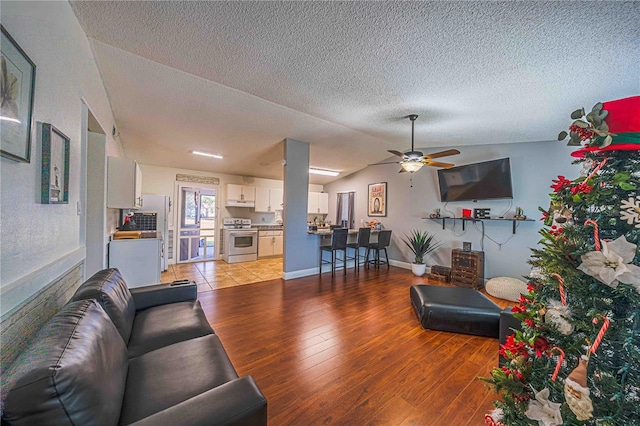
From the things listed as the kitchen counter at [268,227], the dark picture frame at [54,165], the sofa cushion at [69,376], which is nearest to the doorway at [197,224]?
the kitchen counter at [268,227]

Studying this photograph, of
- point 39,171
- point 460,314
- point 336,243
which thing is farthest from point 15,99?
point 336,243

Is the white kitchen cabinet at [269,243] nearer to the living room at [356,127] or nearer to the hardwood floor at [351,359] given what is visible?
the living room at [356,127]

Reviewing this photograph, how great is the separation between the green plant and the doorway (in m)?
5.05

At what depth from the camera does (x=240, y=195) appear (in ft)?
21.1

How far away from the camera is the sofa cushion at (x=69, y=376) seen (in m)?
0.64

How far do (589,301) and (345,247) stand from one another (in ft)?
13.6

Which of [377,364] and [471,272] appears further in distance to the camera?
[471,272]

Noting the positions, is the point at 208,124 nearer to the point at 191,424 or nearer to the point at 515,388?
the point at 191,424

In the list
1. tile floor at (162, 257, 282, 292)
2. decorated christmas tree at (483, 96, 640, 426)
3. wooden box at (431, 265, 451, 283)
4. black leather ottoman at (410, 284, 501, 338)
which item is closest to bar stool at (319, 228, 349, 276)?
tile floor at (162, 257, 282, 292)

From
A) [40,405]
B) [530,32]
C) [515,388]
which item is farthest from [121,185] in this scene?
[530,32]

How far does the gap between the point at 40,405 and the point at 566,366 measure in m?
1.69

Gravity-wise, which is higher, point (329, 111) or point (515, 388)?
point (329, 111)

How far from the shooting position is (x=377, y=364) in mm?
2018

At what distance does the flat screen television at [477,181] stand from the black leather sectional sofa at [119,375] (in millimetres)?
4813
